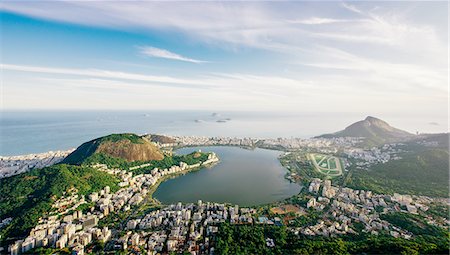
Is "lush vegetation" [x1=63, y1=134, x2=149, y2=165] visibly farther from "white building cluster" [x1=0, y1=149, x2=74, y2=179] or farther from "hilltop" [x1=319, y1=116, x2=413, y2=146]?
"hilltop" [x1=319, y1=116, x2=413, y2=146]

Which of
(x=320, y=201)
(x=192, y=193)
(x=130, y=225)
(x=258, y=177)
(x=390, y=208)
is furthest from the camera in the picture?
(x=258, y=177)

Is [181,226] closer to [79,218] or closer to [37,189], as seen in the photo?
[79,218]

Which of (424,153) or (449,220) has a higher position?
(424,153)

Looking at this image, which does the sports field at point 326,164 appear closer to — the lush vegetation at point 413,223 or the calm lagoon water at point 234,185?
the calm lagoon water at point 234,185


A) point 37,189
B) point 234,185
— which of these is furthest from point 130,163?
point 234,185

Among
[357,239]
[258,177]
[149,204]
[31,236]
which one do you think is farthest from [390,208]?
[31,236]

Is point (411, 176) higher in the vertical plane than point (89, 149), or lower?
lower

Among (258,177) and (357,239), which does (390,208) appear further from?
(258,177)
